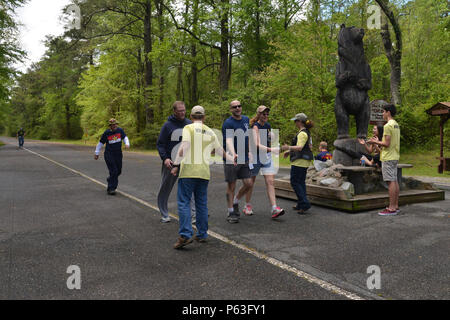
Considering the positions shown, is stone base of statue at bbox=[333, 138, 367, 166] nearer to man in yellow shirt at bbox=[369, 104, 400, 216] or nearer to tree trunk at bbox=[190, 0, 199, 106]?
man in yellow shirt at bbox=[369, 104, 400, 216]

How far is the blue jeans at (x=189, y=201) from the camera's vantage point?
4.48 meters

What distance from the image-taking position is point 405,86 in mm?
22516

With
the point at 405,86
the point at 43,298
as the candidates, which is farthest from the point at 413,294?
the point at 405,86

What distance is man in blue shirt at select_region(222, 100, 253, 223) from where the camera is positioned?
18.6 ft

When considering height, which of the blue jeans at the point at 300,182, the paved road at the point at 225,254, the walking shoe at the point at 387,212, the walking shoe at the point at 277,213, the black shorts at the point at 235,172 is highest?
the black shorts at the point at 235,172

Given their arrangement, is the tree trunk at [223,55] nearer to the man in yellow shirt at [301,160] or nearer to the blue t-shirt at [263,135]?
the man in yellow shirt at [301,160]

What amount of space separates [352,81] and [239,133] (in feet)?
12.2

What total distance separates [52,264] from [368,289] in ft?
11.2

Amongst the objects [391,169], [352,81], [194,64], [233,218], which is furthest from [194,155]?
[194,64]

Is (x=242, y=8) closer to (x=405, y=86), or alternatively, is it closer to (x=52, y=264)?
(x=405, y=86)

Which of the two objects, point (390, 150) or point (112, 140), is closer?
point (390, 150)

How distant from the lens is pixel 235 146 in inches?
231

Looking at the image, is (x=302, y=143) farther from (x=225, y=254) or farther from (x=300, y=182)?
(x=225, y=254)

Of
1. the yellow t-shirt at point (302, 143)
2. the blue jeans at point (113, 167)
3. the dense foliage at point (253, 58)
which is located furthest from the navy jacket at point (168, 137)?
the dense foliage at point (253, 58)
